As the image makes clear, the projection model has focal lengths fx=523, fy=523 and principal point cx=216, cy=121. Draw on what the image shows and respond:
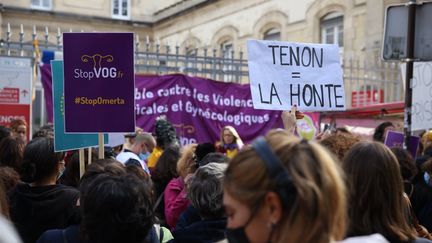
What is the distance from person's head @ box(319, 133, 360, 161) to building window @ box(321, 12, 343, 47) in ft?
42.3

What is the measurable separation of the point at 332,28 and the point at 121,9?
46.9 ft

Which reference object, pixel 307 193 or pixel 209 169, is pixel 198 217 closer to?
pixel 209 169

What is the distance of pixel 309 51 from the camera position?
422 centimetres

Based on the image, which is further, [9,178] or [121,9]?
[121,9]

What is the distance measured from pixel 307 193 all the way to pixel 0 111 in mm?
6513

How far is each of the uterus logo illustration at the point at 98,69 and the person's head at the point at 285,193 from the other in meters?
2.39

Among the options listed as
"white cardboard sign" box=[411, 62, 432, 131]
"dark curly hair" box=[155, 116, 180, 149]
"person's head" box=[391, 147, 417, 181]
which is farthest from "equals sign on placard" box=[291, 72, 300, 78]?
"dark curly hair" box=[155, 116, 180, 149]

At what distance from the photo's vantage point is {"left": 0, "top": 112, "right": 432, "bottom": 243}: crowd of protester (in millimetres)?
1515

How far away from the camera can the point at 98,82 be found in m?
3.81

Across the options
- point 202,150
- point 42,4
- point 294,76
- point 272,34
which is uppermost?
point 42,4

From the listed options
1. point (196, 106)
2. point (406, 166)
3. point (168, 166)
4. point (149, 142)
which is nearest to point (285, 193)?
point (406, 166)

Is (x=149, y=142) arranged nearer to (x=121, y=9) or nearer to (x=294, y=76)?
(x=294, y=76)

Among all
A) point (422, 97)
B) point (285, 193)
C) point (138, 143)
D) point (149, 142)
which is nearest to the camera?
point (285, 193)

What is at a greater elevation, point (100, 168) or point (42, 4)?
point (42, 4)
